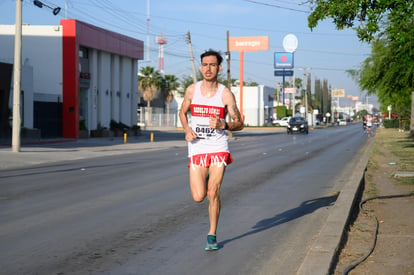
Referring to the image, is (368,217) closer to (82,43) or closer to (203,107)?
(203,107)

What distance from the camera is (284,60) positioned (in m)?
120

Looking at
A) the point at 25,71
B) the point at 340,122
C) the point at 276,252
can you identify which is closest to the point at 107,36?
the point at 25,71

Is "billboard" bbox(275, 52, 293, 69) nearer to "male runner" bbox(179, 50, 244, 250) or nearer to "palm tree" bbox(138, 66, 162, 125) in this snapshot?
"palm tree" bbox(138, 66, 162, 125)

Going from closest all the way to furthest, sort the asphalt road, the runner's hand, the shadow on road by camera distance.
→ the asphalt road, the runner's hand, the shadow on road

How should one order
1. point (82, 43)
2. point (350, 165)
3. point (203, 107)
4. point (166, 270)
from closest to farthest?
point (166, 270), point (203, 107), point (350, 165), point (82, 43)

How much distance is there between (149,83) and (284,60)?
46.4m

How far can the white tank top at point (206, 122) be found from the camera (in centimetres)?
638

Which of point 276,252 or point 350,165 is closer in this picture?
point 276,252

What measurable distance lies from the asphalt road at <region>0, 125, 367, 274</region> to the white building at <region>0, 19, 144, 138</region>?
23.6 m

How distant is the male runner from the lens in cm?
638

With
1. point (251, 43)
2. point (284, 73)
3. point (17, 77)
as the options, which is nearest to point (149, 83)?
point (251, 43)

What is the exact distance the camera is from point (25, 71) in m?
35.7

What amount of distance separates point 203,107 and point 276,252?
1.72 metres

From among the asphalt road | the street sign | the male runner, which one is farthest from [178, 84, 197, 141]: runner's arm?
the street sign
